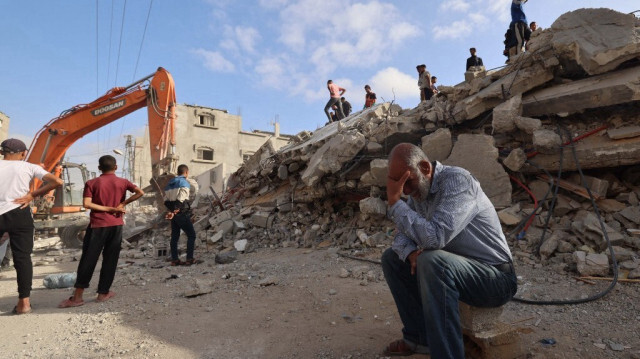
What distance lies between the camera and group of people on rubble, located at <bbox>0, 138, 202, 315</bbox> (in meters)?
3.45

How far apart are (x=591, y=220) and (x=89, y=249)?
18.5 feet

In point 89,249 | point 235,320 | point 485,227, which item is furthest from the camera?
point 89,249

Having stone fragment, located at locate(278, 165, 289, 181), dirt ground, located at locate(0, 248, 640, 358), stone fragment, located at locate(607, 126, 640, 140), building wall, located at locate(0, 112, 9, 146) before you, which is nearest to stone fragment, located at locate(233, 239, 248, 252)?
stone fragment, located at locate(278, 165, 289, 181)

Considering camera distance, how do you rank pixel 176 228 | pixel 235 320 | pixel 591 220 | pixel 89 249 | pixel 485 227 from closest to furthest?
pixel 485 227 < pixel 235 320 < pixel 89 249 < pixel 591 220 < pixel 176 228

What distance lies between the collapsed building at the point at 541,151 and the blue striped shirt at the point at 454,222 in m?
2.38

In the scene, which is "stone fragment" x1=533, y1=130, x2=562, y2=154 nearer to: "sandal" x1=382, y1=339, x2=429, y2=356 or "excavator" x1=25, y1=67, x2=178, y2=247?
"sandal" x1=382, y1=339, x2=429, y2=356

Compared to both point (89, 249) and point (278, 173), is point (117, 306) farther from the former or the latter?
point (278, 173)

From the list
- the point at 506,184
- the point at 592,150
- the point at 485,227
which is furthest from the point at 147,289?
the point at 592,150

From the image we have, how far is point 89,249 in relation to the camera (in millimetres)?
3797

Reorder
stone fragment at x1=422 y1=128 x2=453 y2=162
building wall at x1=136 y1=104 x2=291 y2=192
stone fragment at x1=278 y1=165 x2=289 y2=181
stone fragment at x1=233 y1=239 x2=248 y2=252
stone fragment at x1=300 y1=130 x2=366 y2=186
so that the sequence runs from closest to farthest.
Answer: stone fragment at x1=422 y1=128 x2=453 y2=162, stone fragment at x1=300 y1=130 x2=366 y2=186, stone fragment at x1=233 y1=239 x2=248 y2=252, stone fragment at x1=278 y1=165 x2=289 y2=181, building wall at x1=136 y1=104 x2=291 y2=192

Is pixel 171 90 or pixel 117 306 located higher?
pixel 171 90

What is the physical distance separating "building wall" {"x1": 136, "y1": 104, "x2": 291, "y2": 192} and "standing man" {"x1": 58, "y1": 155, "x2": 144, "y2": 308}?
2071cm

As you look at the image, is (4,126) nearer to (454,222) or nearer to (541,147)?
(541,147)

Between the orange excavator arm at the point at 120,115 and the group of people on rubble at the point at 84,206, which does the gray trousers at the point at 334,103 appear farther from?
the group of people on rubble at the point at 84,206
